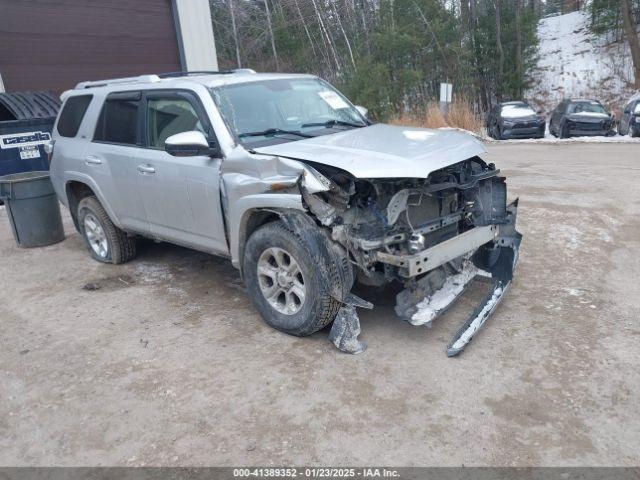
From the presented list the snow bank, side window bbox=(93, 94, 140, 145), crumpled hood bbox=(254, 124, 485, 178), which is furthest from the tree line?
crumpled hood bbox=(254, 124, 485, 178)

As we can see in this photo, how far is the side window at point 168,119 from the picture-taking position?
451cm

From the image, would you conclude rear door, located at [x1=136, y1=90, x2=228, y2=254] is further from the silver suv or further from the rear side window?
the rear side window

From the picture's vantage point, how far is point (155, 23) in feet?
42.8

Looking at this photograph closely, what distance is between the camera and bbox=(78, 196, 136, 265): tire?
5812 mm

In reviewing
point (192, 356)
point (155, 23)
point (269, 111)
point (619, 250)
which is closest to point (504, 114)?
point (155, 23)

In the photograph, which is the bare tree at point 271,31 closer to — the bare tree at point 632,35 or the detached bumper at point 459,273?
the bare tree at point 632,35

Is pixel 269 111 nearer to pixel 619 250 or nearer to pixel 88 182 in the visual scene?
→ pixel 88 182

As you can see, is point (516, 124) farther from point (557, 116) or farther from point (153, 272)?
point (153, 272)

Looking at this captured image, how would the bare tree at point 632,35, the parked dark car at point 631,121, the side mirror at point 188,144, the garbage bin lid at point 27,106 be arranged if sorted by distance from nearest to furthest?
the side mirror at point 188,144 → the garbage bin lid at point 27,106 → the parked dark car at point 631,121 → the bare tree at point 632,35

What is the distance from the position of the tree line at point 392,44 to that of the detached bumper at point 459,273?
16525 millimetres

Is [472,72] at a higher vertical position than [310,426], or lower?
higher

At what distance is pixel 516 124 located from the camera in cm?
1781

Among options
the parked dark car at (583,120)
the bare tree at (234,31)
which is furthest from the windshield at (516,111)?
the bare tree at (234,31)

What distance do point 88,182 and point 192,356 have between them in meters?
2.76
